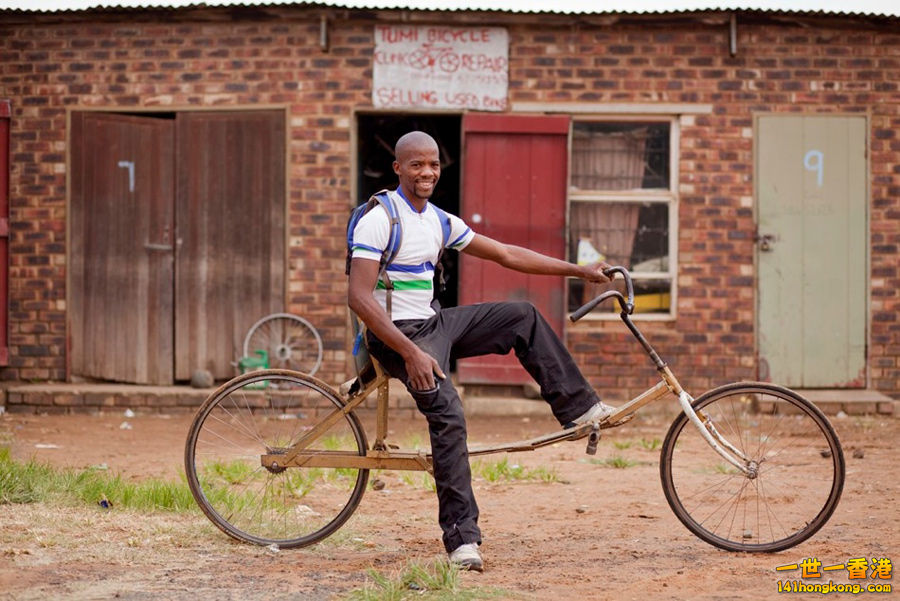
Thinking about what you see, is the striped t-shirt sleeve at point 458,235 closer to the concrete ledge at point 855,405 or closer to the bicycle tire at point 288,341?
the bicycle tire at point 288,341

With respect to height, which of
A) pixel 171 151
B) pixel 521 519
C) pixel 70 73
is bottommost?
pixel 521 519

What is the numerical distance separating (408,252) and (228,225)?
5.94 metres

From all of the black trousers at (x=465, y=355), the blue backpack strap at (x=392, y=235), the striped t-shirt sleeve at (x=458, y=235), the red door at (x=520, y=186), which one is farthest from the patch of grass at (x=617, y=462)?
the blue backpack strap at (x=392, y=235)

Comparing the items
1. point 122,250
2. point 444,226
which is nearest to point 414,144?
point 444,226

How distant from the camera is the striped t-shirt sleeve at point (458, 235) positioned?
A: 196 inches

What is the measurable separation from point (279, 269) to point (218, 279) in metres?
0.55

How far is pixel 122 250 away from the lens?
34.3ft

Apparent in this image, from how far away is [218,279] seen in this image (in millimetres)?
10445

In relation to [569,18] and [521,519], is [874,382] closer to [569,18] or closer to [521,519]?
[569,18]

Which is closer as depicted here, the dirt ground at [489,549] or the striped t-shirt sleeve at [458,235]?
the dirt ground at [489,549]

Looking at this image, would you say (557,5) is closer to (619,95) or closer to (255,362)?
(619,95)

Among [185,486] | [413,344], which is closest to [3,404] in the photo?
[185,486]

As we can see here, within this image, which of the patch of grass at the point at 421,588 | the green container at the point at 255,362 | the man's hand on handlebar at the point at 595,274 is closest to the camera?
the patch of grass at the point at 421,588

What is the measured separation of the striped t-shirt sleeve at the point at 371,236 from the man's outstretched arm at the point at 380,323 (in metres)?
0.04
